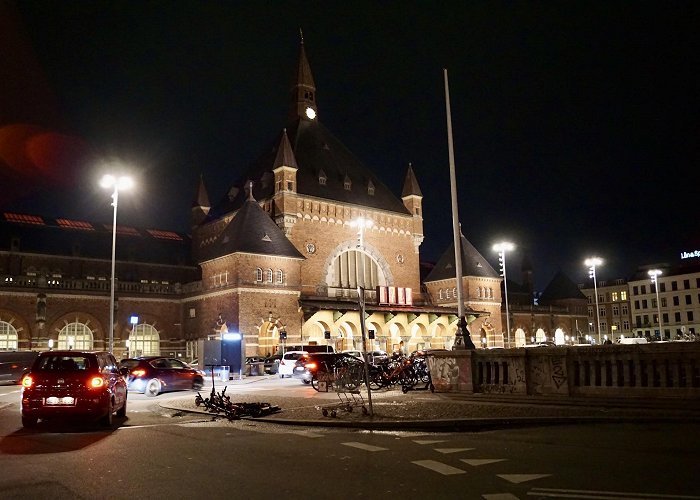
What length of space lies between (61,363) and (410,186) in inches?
2132

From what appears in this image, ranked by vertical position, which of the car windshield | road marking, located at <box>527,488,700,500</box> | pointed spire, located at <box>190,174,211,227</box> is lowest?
road marking, located at <box>527,488,700,500</box>

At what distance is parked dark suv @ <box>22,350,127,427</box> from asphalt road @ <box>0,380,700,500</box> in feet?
1.64

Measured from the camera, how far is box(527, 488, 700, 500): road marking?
6727mm

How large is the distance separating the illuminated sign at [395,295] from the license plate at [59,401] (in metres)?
43.2

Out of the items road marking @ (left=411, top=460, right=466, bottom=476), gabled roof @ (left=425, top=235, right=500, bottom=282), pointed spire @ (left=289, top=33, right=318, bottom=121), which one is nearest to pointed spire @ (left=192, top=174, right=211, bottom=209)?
pointed spire @ (left=289, top=33, right=318, bottom=121)

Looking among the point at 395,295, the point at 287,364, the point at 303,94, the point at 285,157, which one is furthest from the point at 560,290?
the point at 287,364

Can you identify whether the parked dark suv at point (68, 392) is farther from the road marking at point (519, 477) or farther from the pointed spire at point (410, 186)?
the pointed spire at point (410, 186)

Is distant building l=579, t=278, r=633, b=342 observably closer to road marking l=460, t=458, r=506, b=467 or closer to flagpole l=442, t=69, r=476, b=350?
flagpole l=442, t=69, r=476, b=350

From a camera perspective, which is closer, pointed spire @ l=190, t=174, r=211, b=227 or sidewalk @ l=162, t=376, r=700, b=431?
sidewalk @ l=162, t=376, r=700, b=431

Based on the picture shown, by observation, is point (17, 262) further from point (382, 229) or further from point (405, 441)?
point (405, 441)

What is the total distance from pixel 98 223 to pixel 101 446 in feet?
173

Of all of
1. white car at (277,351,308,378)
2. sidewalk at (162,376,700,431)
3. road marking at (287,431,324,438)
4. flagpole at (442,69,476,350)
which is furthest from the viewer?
white car at (277,351,308,378)

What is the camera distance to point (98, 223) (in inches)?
2357

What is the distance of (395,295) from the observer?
57.9m
